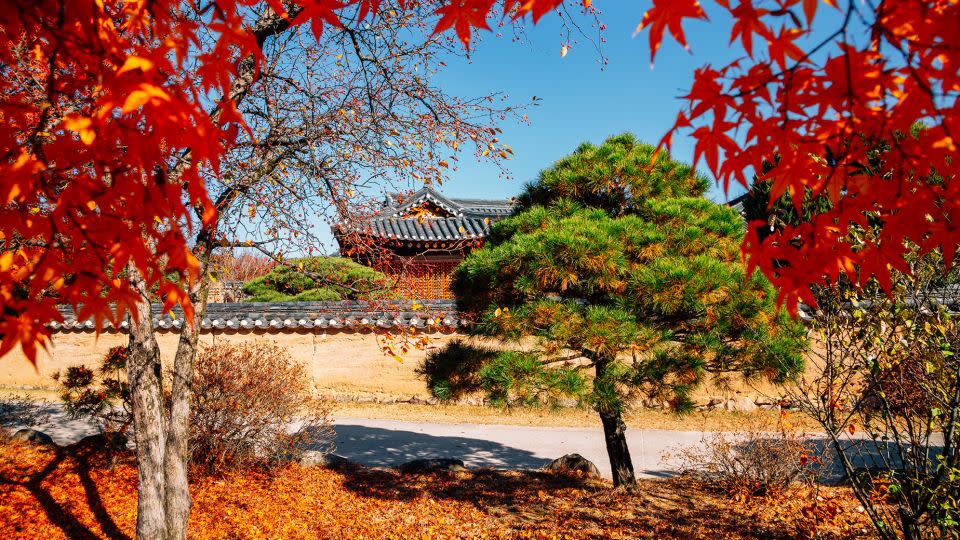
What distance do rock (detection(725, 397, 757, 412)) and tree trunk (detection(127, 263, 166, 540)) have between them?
877 centimetres

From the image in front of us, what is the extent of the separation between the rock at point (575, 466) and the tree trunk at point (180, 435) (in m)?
3.83

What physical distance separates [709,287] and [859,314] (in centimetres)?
96

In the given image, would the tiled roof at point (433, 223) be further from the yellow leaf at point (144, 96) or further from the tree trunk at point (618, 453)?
the yellow leaf at point (144, 96)

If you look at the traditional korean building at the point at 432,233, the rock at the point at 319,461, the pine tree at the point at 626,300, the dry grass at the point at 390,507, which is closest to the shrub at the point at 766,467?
the dry grass at the point at 390,507

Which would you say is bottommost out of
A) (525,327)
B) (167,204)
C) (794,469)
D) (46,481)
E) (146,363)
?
(46,481)

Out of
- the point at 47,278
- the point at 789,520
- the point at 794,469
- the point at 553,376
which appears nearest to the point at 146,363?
the point at 47,278

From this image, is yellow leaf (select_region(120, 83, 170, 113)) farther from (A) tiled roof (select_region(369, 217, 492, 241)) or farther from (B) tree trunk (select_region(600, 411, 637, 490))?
(A) tiled roof (select_region(369, 217, 492, 241))

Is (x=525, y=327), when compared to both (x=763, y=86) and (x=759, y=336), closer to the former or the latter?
(x=759, y=336)

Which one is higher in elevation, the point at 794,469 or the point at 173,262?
the point at 173,262

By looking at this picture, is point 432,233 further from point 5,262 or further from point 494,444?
point 5,262

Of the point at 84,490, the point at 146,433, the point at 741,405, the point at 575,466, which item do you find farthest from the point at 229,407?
the point at 741,405

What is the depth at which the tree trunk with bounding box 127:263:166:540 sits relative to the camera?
3.40m

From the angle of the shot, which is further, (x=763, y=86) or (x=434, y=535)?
(x=434, y=535)

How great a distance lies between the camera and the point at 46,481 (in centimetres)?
504
